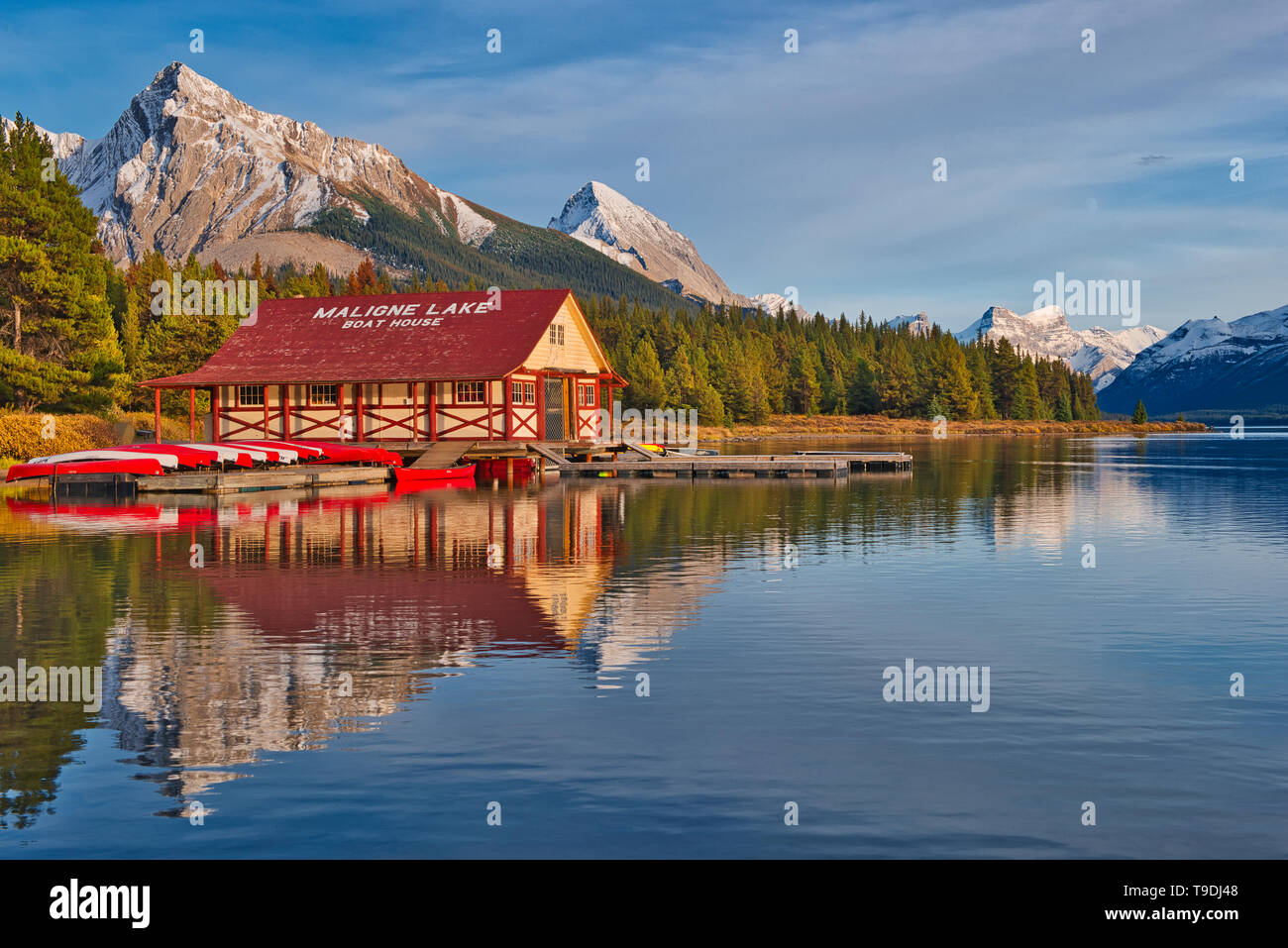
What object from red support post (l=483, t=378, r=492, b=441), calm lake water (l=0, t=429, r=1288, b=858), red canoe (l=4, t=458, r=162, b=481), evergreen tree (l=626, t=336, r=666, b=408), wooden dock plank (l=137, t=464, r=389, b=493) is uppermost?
evergreen tree (l=626, t=336, r=666, b=408)

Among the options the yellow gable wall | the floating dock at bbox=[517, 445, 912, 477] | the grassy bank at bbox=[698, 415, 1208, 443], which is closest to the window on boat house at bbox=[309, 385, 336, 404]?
the yellow gable wall

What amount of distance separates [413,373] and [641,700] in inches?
1779

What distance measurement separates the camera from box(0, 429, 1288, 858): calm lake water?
820 cm

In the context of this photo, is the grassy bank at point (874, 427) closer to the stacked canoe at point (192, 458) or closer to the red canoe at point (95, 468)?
the stacked canoe at point (192, 458)

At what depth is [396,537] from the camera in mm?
27188

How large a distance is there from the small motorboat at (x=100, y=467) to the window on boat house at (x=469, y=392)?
605 inches

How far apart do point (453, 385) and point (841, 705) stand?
4632 centimetres

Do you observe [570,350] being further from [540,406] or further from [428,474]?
[428,474]

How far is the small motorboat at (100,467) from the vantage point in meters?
42.3

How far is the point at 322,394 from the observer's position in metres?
58.2

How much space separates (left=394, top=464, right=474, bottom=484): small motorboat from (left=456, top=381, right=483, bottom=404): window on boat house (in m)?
4.56

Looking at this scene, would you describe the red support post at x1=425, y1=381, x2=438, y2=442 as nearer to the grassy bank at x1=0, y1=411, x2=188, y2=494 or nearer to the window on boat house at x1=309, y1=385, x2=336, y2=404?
the window on boat house at x1=309, y1=385, x2=336, y2=404
